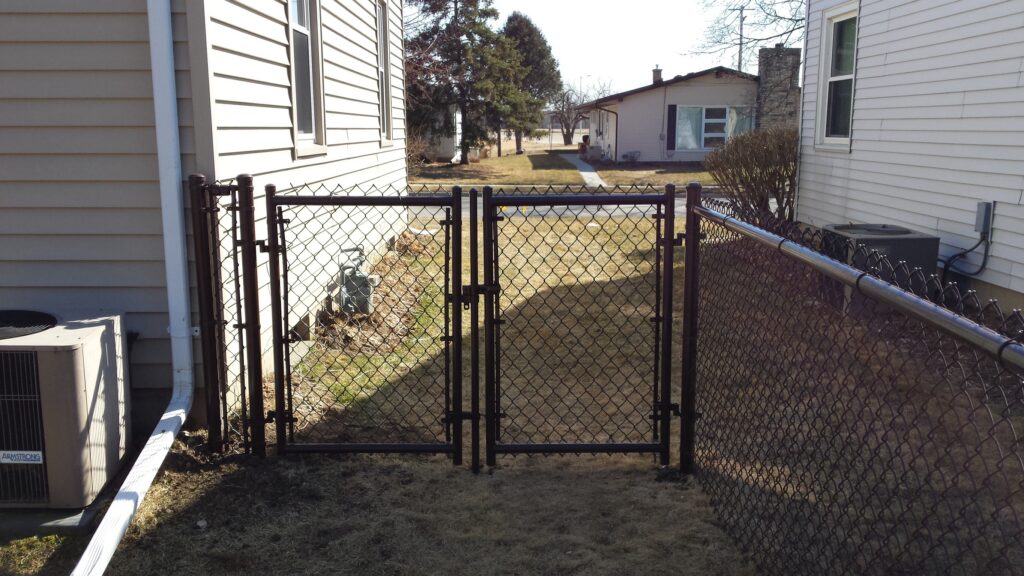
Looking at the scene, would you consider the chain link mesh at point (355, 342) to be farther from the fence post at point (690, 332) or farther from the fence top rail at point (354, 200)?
the fence post at point (690, 332)

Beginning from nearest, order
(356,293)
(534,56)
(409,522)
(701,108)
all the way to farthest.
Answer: (409,522), (356,293), (701,108), (534,56)

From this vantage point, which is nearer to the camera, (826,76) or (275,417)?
(275,417)

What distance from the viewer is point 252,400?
3787 mm

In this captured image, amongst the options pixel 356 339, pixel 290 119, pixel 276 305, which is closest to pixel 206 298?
pixel 276 305

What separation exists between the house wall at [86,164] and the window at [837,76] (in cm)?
762

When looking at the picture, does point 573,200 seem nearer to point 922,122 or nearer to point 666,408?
point 666,408

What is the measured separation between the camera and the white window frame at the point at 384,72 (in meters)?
9.92

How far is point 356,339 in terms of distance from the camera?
605cm

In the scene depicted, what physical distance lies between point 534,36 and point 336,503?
4555cm

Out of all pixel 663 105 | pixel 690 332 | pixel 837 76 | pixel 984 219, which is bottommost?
pixel 690 332

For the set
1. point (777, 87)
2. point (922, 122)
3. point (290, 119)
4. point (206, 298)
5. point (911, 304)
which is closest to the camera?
point (911, 304)

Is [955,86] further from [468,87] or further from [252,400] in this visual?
[468,87]

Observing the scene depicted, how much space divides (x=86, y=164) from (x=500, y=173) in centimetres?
2384

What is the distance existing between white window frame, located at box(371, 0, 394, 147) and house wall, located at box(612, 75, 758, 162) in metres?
19.1
